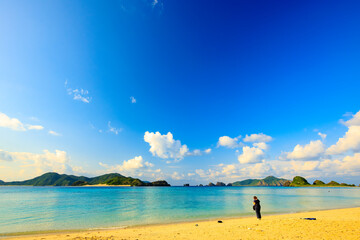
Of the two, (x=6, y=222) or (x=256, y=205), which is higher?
(x=256, y=205)

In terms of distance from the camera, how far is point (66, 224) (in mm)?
22203

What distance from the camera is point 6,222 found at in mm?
22859

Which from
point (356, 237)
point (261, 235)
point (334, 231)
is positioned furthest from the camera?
point (334, 231)

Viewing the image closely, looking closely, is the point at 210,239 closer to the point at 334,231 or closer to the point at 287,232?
the point at 287,232

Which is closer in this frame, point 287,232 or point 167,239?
point 167,239

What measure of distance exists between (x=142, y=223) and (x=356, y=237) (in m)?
21.8

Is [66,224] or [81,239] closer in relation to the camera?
[81,239]

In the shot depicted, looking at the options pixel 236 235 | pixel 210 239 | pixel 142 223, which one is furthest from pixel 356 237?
pixel 142 223

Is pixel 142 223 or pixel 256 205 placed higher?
pixel 256 205

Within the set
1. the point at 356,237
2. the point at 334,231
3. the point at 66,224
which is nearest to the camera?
the point at 356,237

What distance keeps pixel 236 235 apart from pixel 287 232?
15.5 ft

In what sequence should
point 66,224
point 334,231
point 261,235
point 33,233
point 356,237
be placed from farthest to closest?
point 66,224, point 33,233, point 334,231, point 261,235, point 356,237

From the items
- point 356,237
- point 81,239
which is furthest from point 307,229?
point 81,239

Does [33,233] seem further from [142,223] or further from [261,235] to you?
[261,235]
